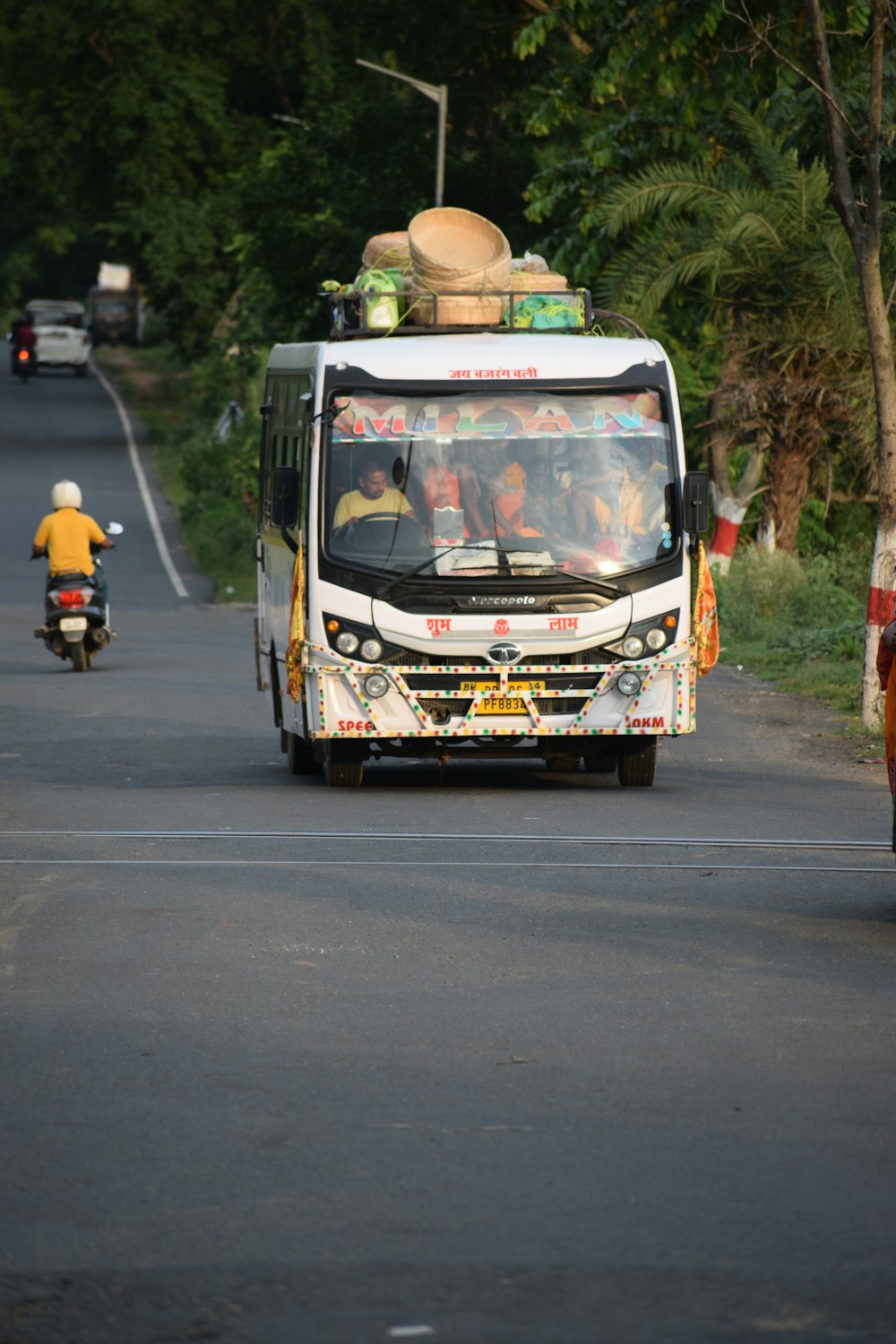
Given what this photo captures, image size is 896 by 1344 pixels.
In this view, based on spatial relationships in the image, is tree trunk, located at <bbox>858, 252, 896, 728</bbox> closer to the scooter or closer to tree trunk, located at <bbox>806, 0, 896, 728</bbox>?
tree trunk, located at <bbox>806, 0, 896, 728</bbox>

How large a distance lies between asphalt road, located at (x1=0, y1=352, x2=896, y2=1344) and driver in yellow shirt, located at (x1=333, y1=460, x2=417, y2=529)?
1694 millimetres

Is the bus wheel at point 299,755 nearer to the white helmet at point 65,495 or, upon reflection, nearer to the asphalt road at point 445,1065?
the asphalt road at point 445,1065

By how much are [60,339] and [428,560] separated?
6374 centimetres

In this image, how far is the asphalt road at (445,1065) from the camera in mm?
4773

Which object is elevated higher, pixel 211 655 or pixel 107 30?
pixel 107 30

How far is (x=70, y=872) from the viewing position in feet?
34.3

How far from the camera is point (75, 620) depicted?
2266 centimetres

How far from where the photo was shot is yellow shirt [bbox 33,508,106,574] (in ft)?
76.2

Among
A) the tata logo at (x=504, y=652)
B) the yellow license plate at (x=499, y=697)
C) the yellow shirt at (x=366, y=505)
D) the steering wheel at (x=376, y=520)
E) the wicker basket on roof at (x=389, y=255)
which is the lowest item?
the yellow license plate at (x=499, y=697)

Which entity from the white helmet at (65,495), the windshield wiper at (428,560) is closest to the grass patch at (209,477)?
the white helmet at (65,495)

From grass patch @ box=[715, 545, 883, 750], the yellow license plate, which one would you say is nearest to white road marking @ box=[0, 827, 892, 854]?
the yellow license plate

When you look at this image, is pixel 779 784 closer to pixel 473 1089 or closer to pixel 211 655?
pixel 473 1089

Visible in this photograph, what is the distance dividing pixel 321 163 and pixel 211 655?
22.0 m

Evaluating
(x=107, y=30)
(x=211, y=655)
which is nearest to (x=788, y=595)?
(x=211, y=655)
